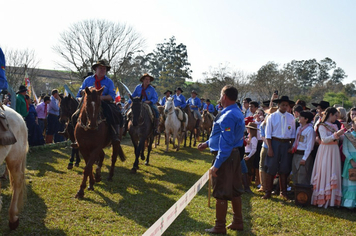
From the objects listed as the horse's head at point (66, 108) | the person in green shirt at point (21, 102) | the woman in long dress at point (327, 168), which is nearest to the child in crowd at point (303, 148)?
the woman in long dress at point (327, 168)

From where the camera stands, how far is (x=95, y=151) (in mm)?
6797

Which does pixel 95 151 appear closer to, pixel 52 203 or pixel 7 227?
pixel 52 203

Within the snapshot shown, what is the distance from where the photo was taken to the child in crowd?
6.91 m

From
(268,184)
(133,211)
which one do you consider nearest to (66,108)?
(133,211)

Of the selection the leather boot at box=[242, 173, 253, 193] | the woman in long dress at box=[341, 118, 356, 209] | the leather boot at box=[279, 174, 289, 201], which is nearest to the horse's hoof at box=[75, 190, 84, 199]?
the leather boot at box=[242, 173, 253, 193]

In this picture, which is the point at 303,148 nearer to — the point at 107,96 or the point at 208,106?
the point at 107,96

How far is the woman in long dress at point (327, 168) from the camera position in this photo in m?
6.77

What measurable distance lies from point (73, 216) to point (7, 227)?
3.35 ft

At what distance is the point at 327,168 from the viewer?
22.6 ft

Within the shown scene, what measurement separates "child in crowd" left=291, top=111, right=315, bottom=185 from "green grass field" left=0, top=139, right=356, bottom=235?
0.70 metres

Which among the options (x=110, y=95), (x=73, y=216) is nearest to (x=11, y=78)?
(x=110, y=95)

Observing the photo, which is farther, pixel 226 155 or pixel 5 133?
pixel 226 155

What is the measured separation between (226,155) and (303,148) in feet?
10.5

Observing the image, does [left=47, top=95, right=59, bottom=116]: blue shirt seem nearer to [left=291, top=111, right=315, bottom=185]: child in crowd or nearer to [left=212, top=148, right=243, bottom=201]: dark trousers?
[left=291, top=111, right=315, bottom=185]: child in crowd
